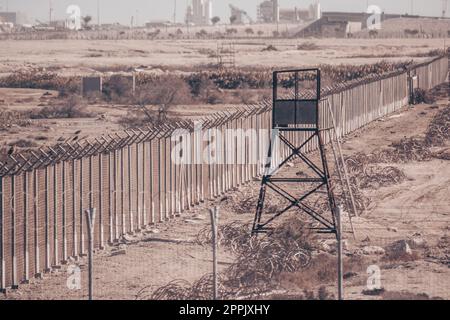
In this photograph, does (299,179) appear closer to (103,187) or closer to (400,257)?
(400,257)

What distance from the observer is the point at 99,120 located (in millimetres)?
45656

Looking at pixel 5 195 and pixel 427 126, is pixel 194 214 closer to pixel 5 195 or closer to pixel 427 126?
pixel 5 195

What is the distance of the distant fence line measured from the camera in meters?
17.4

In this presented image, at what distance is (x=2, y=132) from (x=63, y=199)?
2147cm

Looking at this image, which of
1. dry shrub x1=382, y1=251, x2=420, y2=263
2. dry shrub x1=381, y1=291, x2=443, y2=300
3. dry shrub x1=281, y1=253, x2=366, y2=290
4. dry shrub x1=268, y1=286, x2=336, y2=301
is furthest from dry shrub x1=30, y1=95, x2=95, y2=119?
dry shrub x1=381, y1=291, x2=443, y2=300

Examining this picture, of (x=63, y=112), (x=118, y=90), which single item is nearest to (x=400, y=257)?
(x=63, y=112)

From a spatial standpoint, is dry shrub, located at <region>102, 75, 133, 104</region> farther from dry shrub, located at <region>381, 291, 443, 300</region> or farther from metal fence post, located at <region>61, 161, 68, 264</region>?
dry shrub, located at <region>381, 291, 443, 300</region>

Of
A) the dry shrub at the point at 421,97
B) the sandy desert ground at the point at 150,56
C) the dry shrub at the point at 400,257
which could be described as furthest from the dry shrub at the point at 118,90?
the dry shrub at the point at 400,257

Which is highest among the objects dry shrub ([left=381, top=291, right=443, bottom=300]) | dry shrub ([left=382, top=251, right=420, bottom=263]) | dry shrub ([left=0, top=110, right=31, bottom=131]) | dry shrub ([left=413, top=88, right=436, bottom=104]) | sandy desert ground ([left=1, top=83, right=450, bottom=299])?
dry shrub ([left=413, top=88, right=436, bottom=104])

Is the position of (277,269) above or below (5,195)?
below

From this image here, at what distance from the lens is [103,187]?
20.2 meters
